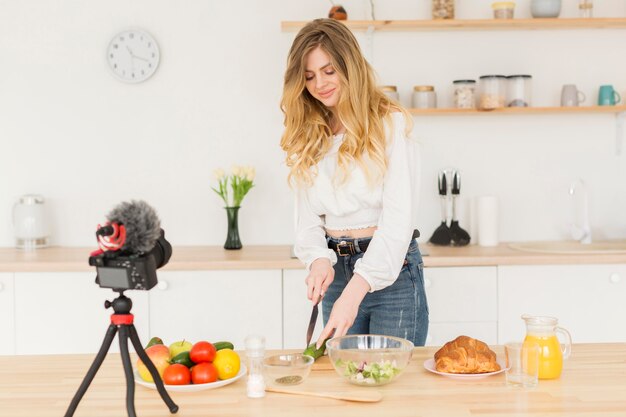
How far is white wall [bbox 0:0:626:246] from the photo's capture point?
11.4ft

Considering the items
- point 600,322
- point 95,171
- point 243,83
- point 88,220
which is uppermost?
point 243,83

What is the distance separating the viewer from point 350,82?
2.02m

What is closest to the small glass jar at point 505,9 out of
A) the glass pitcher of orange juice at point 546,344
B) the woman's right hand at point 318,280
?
the woman's right hand at point 318,280

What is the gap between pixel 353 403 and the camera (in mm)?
1438

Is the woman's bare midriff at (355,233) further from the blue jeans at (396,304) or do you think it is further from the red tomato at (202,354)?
the red tomato at (202,354)

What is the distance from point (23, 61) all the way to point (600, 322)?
2.84 m

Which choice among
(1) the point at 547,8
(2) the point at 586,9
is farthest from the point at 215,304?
(2) the point at 586,9

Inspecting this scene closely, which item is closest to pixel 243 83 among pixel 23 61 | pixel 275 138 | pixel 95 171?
pixel 275 138

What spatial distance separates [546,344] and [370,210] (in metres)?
0.70

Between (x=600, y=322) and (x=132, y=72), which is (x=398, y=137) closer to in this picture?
(x=600, y=322)

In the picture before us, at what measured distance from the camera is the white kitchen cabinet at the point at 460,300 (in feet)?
9.93

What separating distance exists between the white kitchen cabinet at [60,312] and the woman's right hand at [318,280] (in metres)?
1.26

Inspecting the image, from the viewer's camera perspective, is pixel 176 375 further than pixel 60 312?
No

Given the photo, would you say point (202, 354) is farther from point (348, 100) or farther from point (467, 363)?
point (348, 100)
